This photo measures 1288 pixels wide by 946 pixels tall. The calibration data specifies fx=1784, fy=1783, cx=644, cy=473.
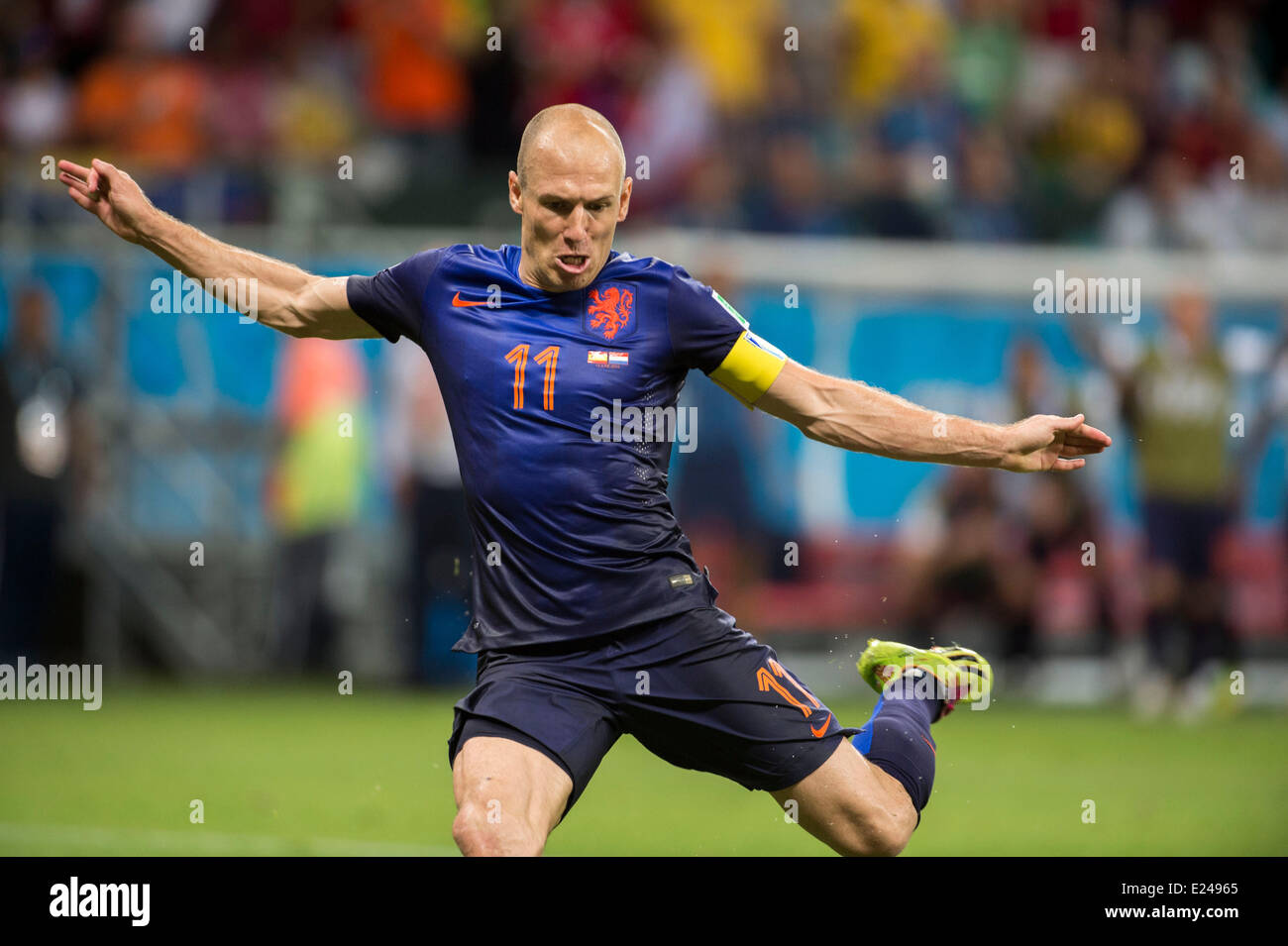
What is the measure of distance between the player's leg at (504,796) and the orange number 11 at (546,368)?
1037 millimetres

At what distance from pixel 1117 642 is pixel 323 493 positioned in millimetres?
6302

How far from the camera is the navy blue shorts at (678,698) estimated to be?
532 centimetres

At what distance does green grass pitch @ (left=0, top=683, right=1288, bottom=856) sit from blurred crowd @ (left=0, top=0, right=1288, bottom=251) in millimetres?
4291

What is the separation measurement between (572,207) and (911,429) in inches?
49.0

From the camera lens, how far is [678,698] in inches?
216

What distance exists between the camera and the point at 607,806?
870 centimetres

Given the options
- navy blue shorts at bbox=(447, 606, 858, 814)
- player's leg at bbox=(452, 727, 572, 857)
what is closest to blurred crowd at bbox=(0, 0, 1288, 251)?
navy blue shorts at bbox=(447, 606, 858, 814)

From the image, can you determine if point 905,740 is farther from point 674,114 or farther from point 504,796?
point 674,114

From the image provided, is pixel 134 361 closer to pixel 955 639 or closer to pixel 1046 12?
pixel 955 639

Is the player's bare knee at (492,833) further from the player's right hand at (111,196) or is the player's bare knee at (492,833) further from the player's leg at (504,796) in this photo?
the player's right hand at (111,196)

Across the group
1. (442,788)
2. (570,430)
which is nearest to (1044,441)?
(570,430)

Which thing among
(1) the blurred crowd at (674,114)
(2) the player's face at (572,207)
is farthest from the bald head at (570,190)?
(1) the blurred crowd at (674,114)

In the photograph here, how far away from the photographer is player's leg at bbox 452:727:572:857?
15.6 ft
